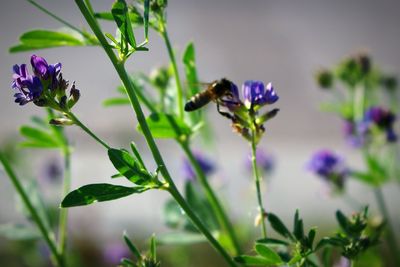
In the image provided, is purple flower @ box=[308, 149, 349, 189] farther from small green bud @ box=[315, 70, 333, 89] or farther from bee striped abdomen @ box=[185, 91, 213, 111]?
bee striped abdomen @ box=[185, 91, 213, 111]

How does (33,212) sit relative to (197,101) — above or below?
below

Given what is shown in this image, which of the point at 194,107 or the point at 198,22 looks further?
the point at 198,22

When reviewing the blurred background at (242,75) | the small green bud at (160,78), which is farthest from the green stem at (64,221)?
the blurred background at (242,75)

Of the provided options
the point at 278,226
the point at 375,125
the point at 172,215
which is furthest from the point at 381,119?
the point at 278,226

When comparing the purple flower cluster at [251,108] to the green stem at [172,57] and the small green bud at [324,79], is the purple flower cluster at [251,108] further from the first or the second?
the small green bud at [324,79]

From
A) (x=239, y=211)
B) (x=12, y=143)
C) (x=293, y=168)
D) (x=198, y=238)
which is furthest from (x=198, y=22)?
(x=198, y=238)

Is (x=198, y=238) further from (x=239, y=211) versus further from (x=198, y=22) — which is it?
(x=198, y=22)

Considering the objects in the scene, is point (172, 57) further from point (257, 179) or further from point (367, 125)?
point (367, 125)

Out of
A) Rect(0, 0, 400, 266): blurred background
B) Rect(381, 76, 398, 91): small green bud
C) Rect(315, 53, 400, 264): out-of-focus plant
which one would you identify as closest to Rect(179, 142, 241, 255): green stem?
Rect(315, 53, 400, 264): out-of-focus plant
